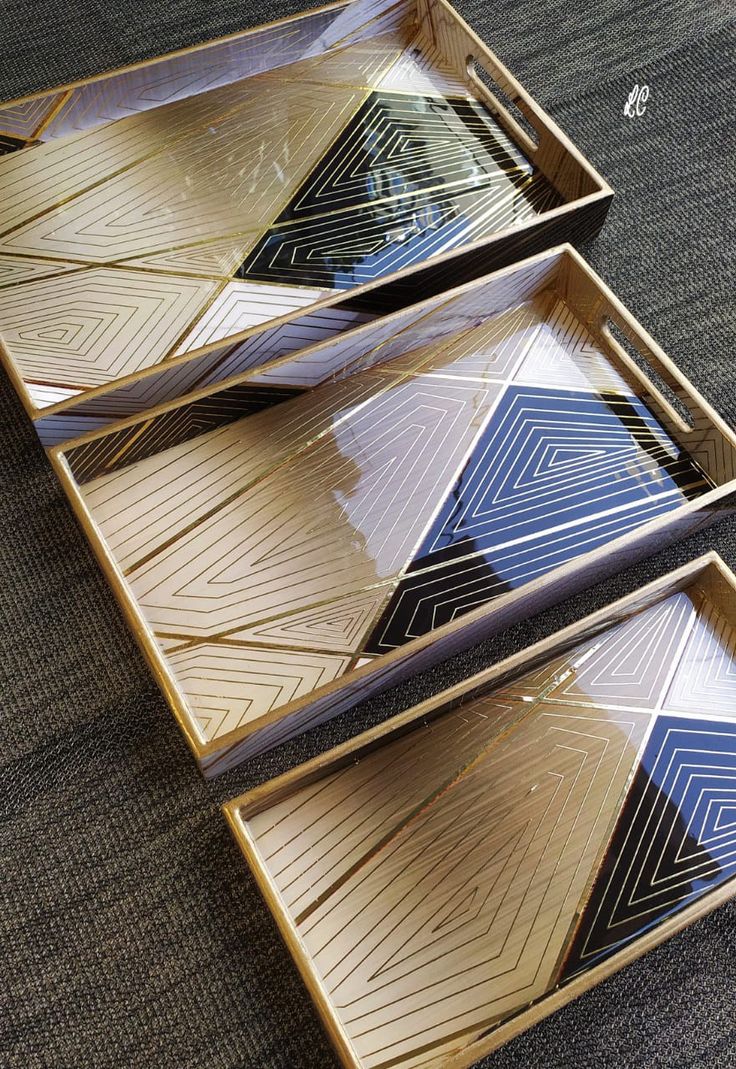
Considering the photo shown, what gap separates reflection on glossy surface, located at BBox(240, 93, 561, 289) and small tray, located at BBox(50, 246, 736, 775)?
0.39ft

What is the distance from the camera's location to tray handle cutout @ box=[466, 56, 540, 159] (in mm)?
1077

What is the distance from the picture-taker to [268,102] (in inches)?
44.9

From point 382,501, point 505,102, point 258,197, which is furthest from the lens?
point 505,102

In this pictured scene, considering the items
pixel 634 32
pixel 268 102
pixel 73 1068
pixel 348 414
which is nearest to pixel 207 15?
pixel 268 102

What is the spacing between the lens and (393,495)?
904 mm

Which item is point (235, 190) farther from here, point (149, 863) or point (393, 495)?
point (149, 863)

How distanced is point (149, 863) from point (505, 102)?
3.15 ft

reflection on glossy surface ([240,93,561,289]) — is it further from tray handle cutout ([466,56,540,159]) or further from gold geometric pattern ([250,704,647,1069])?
gold geometric pattern ([250,704,647,1069])

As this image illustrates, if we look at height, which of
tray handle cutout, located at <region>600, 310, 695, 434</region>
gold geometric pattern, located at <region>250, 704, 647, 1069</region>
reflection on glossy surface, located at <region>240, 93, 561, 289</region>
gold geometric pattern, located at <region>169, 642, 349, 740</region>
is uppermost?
reflection on glossy surface, located at <region>240, 93, 561, 289</region>

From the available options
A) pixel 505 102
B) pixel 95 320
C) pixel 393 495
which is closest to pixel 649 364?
pixel 393 495

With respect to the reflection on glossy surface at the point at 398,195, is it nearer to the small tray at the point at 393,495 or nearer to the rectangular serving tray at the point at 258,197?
the rectangular serving tray at the point at 258,197

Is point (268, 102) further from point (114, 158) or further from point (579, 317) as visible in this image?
Result: point (579, 317)

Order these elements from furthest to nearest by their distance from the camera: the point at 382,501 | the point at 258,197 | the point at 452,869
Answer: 1. the point at 258,197
2. the point at 382,501
3. the point at 452,869

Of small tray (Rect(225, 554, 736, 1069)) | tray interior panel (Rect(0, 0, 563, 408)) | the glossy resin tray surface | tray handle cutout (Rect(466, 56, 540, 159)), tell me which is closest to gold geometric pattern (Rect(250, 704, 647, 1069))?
small tray (Rect(225, 554, 736, 1069))
